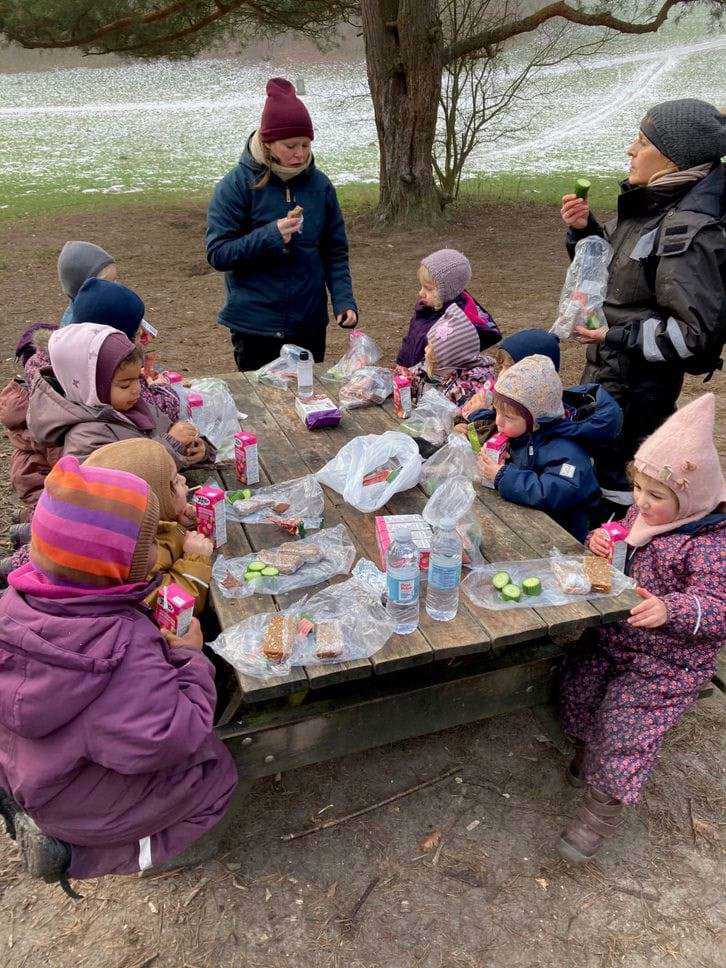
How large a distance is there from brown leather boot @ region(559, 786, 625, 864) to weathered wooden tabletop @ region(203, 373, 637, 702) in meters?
0.55

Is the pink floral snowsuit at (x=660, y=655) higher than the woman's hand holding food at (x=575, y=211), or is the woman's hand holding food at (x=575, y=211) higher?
the woman's hand holding food at (x=575, y=211)

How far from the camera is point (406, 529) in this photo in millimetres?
2623

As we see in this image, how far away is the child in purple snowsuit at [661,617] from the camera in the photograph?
2.38 m

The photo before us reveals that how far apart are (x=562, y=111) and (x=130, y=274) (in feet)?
76.6

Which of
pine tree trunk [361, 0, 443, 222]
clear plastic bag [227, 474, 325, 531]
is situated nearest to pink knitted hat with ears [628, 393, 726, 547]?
clear plastic bag [227, 474, 325, 531]

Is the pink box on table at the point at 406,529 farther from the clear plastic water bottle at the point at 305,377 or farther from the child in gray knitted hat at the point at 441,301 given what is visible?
the child in gray knitted hat at the point at 441,301

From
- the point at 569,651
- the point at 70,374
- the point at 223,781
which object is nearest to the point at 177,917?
the point at 223,781

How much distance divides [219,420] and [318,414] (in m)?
0.46

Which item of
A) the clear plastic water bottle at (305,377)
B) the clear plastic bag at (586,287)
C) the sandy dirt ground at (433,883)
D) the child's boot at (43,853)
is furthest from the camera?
the clear plastic water bottle at (305,377)

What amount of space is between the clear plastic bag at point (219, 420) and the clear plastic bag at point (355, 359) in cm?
64

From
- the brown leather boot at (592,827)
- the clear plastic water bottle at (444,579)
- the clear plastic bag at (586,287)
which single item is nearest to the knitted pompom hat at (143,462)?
the clear plastic water bottle at (444,579)

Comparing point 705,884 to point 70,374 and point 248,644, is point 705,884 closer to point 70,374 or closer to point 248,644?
point 248,644

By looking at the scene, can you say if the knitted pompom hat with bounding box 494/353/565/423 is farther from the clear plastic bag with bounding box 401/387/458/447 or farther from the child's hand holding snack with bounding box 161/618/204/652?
the child's hand holding snack with bounding box 161/618/204/652

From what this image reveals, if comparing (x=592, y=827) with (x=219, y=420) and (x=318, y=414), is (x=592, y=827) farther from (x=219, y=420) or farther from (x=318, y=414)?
(x=219, y=420)
